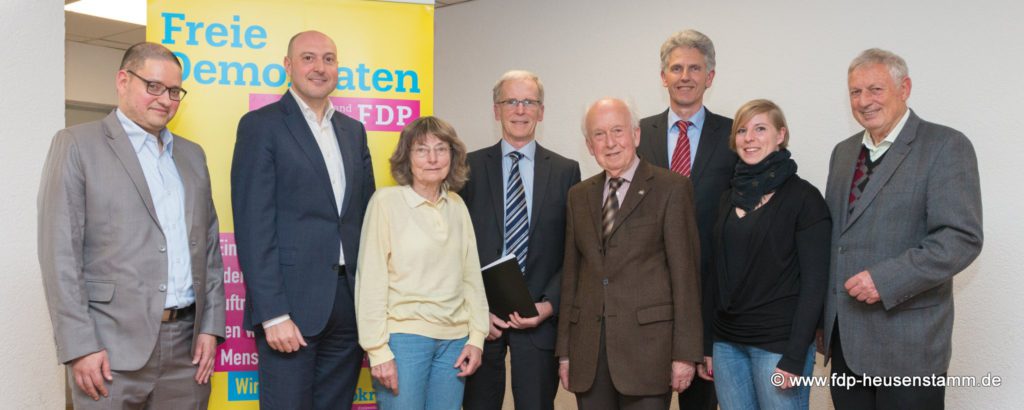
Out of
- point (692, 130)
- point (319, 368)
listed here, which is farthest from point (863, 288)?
point (319, 368)

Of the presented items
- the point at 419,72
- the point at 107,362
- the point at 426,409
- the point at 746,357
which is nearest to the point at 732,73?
the point at 419,72

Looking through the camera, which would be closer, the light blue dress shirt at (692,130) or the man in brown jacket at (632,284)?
the man in brown jacket at (632,284)

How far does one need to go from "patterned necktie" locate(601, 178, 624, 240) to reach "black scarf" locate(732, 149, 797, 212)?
43 centimetres

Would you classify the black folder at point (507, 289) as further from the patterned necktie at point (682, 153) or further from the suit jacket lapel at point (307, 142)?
the patterned necktie at point (682, 153)

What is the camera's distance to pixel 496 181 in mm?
3510

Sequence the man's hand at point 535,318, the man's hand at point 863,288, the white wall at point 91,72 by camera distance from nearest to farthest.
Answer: the man's hand at point 863,288
the man's hand at point 535,318
the white wall at point 91,72

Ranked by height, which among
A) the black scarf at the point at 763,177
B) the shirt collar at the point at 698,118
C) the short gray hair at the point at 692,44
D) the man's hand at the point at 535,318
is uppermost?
the short gray hair at the point at 692,44

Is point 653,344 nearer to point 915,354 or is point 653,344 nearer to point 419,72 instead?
point 915,354

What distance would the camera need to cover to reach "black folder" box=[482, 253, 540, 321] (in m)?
3.24

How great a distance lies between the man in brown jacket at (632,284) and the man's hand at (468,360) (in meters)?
0.35

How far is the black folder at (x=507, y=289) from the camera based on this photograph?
324 cm

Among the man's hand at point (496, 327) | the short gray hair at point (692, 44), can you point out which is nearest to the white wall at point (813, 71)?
the short gray hair at point (692, 44)

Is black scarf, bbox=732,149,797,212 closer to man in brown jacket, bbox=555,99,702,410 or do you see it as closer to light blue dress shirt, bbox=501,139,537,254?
man in brown jacket, bbox=555,99,702,410

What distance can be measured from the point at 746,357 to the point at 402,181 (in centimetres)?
138
